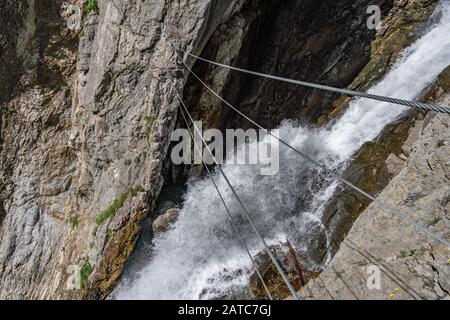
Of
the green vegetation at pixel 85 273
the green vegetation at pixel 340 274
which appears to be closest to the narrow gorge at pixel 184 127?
the green vegetation at pixel 85 273

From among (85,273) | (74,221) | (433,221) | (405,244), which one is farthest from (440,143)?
(74,221)

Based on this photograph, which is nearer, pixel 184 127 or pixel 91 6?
pixel 184 127

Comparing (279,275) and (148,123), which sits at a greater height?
(148,123)

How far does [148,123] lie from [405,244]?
6.01 metres

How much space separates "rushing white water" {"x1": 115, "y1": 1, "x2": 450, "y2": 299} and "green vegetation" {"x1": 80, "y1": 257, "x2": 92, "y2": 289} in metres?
0.80

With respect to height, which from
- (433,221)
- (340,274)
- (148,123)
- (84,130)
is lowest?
(84,130)

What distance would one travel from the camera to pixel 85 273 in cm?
820

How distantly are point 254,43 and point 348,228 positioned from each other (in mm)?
5877

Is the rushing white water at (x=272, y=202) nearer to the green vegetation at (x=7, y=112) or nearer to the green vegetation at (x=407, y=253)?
the green vegetation at (x=407, y=253)

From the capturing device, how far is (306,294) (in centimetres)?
609

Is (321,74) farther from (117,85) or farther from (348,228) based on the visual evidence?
(117,85)

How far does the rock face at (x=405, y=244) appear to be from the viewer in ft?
16.7

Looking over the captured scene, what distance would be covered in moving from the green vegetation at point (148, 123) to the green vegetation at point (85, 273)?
11.4 ft

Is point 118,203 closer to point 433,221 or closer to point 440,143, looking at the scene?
point 433,221
